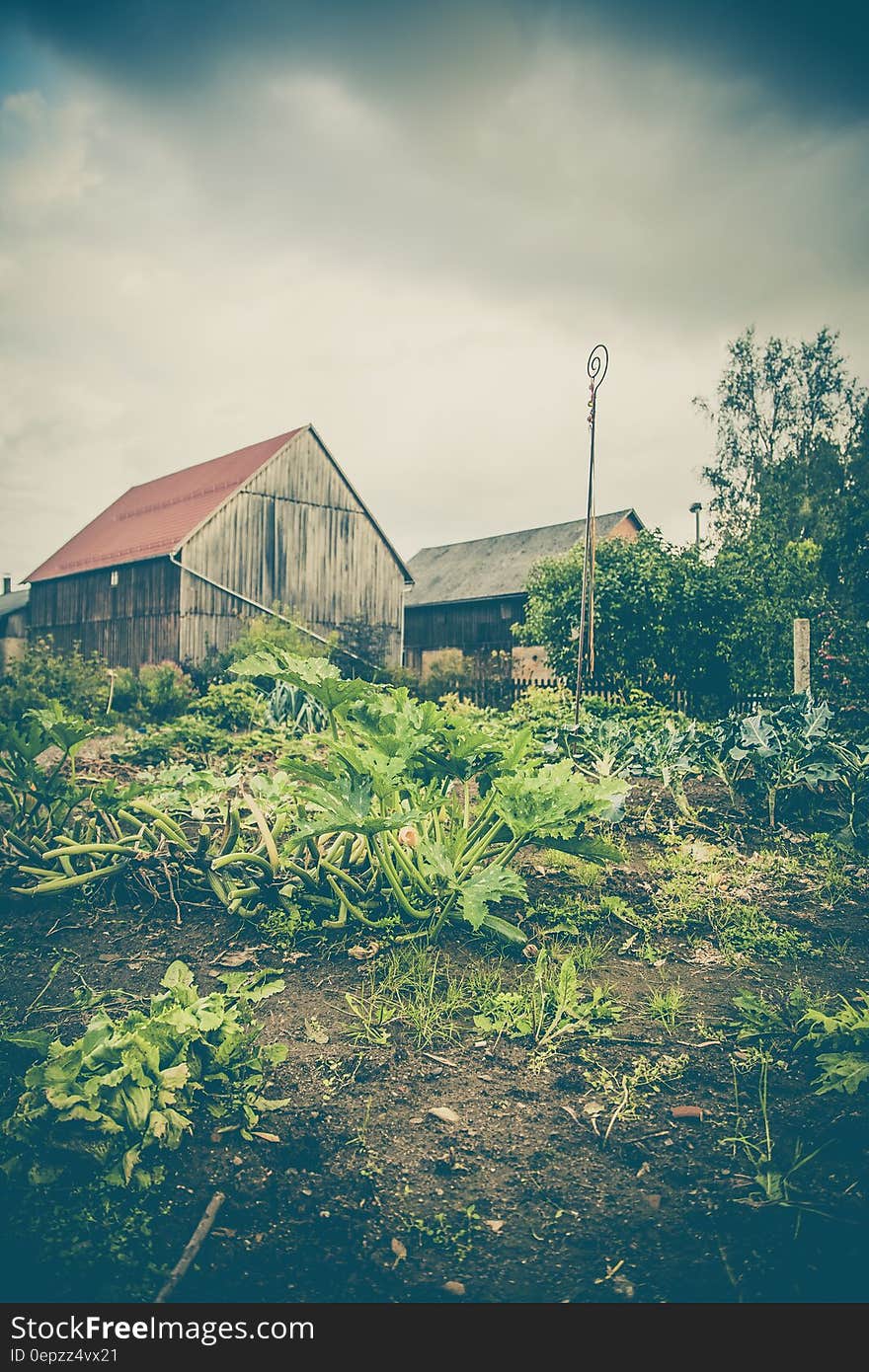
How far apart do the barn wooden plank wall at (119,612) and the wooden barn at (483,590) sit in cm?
754

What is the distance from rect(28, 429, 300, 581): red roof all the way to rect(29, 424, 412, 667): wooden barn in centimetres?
6

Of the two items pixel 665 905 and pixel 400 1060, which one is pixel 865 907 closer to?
pixel 665 905

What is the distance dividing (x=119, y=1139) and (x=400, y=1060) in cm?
80

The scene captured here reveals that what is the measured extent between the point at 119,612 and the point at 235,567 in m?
3.26

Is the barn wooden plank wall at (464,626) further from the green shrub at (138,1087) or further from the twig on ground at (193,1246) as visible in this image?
the twig on ground at (193,1246)

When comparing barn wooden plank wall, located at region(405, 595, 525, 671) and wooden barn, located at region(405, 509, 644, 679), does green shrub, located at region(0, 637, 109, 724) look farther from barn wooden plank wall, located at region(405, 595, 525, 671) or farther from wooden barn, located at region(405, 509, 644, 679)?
barn wooden plank wall, located at region(405, 595, 525, 671)

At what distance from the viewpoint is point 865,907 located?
11.8 ft

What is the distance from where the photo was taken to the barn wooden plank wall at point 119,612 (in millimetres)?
18484

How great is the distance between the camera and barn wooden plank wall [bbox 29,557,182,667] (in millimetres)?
18484

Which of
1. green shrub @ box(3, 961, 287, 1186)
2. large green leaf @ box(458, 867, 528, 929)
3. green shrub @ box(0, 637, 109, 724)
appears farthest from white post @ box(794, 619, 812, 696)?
green shrub @ box(0, 637, 109, 724)

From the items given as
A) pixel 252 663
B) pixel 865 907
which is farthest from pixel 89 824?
pixel 865 907

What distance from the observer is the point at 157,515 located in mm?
21828

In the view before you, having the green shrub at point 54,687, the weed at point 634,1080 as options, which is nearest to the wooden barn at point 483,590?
the green shrub at point 54,687

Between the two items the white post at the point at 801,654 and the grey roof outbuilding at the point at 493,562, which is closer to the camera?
the white post at the point at 801,654
